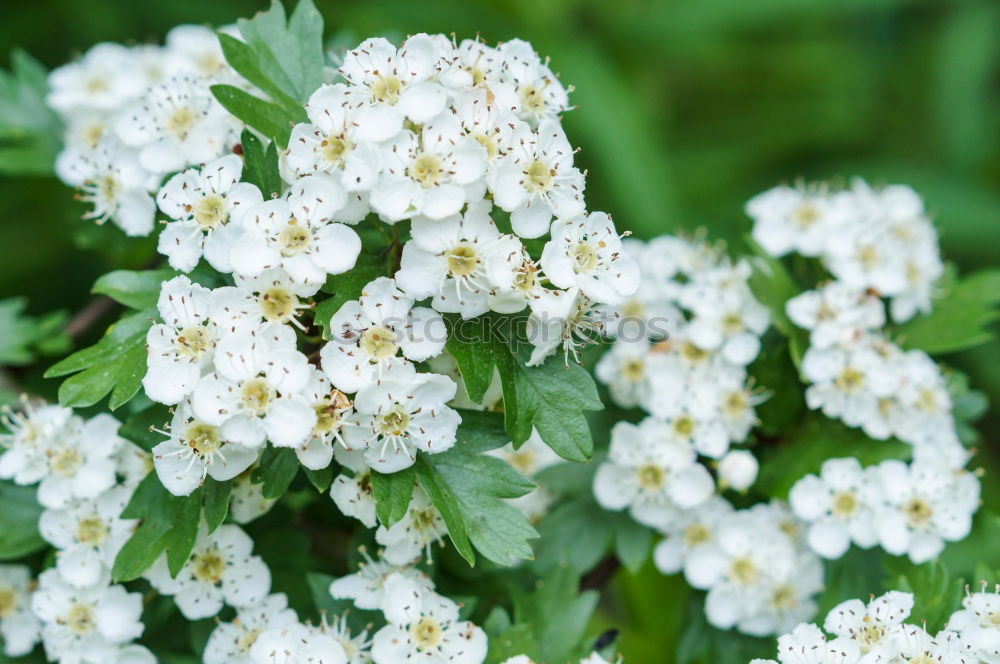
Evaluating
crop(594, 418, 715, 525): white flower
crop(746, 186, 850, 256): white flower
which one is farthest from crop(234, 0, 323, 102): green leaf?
crop(746, 186, 850, 256): white flower

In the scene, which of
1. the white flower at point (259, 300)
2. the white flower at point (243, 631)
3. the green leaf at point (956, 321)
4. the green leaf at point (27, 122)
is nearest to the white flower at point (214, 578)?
the white flower at point (243, 631)

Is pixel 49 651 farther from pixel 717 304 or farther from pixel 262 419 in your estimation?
pixel 717 304

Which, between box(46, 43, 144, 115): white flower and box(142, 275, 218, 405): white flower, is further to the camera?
box(46, 43, 144, 115): white flower

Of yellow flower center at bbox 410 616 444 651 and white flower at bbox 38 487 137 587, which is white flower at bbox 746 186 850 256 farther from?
white flower at bbox 38 487 137 587

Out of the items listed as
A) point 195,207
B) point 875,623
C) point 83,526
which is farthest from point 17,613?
point 875,623

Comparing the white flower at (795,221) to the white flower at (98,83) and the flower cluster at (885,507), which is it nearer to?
the flower cluster at (885,507)

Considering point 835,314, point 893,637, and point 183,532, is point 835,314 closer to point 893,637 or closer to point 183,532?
point 893,637
